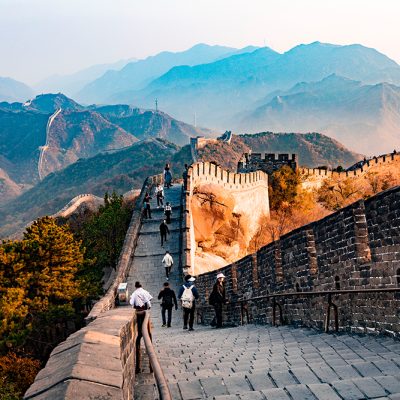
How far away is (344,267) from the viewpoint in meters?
8.20

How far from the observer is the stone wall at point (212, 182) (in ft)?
69.7

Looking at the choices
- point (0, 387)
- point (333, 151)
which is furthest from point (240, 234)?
point (333, 151)

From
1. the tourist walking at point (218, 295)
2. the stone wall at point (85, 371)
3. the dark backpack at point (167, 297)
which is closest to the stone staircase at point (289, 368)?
the stone wall at point (85, 371)

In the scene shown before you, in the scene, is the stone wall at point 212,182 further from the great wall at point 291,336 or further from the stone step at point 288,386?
the stone step at point 288,386

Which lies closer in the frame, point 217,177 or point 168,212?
point 168,212

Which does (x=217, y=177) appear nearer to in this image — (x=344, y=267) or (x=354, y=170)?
(x=344, y=267)

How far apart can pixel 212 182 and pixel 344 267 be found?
2069 cm

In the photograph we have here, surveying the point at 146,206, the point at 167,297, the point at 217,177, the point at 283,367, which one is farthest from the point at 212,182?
the point at 283,367

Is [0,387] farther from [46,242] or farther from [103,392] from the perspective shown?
[103,392]

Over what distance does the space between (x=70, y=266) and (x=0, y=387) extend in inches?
232

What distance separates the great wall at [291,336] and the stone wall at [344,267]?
2cm

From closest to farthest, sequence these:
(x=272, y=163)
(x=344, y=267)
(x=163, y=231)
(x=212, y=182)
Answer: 1. (x=344, y=267)
2. (x=163, y=231)
3. (x=212, y=182)
4. (x=272, y=163)

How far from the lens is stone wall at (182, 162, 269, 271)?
21.2 metres

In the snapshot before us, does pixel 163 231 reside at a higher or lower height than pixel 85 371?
higher
